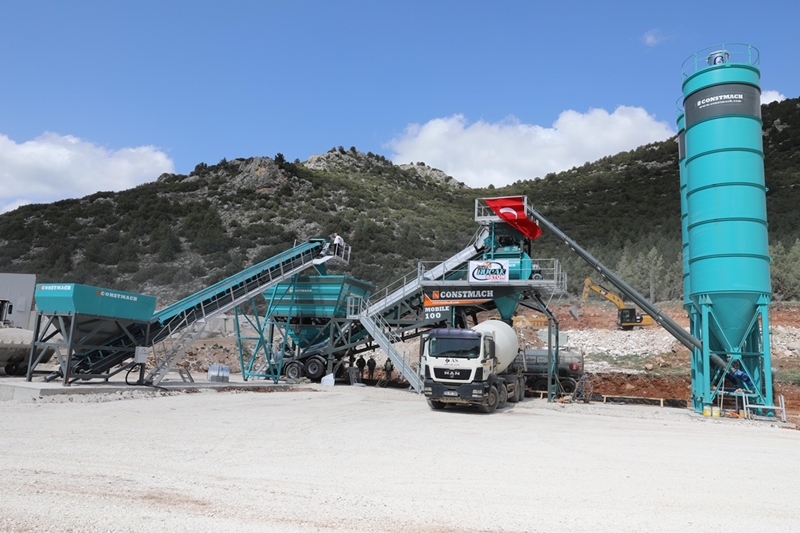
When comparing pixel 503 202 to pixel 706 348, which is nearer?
pixel 706 348

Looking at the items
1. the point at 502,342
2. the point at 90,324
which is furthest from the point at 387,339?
the point at 90,324

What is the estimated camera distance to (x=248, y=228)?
7306 cm

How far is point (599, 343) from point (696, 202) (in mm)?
19653

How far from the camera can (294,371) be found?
30.6 m

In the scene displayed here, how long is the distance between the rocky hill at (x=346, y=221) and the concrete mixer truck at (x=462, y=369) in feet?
124

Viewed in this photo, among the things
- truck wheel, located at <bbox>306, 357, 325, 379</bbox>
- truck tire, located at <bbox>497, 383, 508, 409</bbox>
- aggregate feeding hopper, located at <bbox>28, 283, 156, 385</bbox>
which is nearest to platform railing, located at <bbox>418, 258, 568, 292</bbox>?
truck tire, located at <bbox>497, 383, 508, 409</bbox>

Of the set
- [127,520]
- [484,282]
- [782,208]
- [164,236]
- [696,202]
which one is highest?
[782,208]

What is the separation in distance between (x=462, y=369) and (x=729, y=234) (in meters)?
10.5

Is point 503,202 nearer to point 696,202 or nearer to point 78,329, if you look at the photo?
point 696,202

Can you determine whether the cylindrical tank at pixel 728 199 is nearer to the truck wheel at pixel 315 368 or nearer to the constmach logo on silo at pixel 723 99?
the constmach logo on silo at pixel 723 99

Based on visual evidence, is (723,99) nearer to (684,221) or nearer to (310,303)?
(684,221)

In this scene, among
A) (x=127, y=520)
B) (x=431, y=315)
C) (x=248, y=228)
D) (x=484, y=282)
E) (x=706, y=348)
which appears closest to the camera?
(x=127, y=520)

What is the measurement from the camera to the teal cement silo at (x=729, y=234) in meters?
20.2

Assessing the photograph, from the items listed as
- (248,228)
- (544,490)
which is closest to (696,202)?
(544,490)
